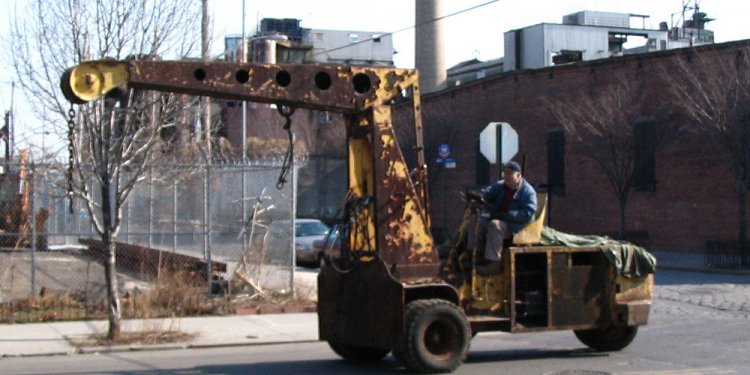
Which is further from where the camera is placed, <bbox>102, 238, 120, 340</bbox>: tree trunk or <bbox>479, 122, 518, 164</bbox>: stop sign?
<bbox>479, 122, 518, 164</bbox>: stop sign

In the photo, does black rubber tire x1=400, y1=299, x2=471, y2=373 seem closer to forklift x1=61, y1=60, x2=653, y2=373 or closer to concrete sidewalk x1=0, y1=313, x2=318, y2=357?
forklift x1=61, y1=60, x2=653, y2=373

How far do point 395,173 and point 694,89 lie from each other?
2443 centimetres

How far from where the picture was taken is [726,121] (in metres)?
29.2

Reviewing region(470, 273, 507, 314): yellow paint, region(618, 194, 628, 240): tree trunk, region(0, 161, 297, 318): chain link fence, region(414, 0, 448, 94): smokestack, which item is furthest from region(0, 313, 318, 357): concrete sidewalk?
region(414, 0, 448, 94): smokestack

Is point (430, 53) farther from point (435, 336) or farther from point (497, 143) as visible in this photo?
point (435, 336)

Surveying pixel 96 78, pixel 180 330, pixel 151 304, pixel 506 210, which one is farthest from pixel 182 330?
pixel 96 78

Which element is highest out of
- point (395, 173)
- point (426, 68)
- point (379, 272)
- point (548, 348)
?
point (426, 68)

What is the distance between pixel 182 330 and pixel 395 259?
18.4 ft

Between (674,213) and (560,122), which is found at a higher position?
(560,122)

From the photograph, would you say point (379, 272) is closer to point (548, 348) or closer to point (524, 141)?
point (548, 348)

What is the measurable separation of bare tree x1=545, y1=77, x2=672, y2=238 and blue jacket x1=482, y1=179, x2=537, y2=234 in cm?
2341

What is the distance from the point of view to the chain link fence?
1844 centimetres

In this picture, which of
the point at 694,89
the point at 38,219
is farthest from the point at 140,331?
the point at 694,89

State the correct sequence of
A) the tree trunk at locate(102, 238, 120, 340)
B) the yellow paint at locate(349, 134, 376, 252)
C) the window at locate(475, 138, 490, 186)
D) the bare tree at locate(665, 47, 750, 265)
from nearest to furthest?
the yellow paint at locate(349, 134, 376, 252)
the tree trunk at locate(102, 238, 120, 340)
the bare tree at locate(665, 47, 750, 265)
the window at locate(475, 138, 490, 186)
